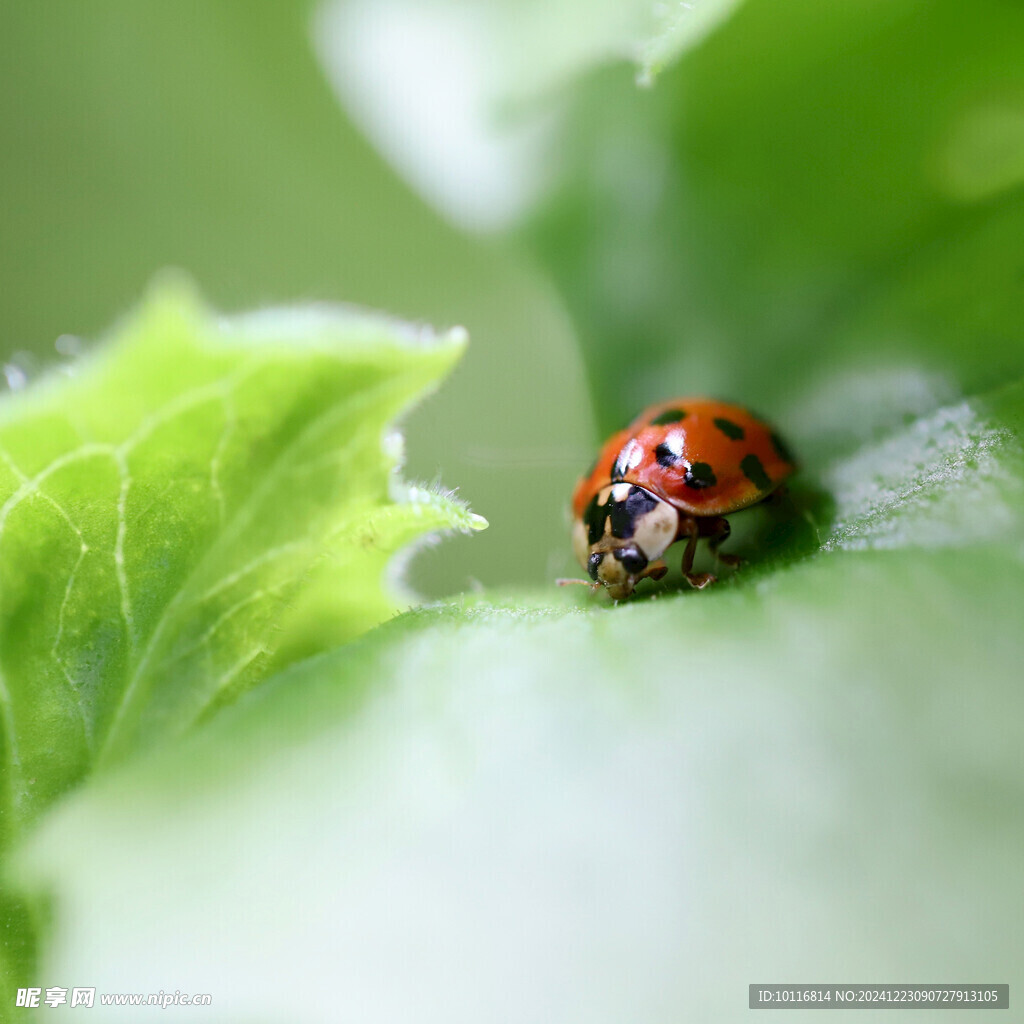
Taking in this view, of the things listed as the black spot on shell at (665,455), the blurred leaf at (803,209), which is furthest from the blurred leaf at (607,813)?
the black spot on shell at (665,455)

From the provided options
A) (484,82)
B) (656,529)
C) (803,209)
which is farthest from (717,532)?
(484,82)

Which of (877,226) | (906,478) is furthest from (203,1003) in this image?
(877,226)

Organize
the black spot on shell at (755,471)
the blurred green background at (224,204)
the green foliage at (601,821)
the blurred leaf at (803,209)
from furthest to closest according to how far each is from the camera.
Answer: the blurred green background at (224,204)
the black spot on shell at (755,471)
the blurred leaf at (803,209)
the green foliage at (601,821)

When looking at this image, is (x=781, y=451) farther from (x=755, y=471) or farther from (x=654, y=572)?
(x=654, y=572)

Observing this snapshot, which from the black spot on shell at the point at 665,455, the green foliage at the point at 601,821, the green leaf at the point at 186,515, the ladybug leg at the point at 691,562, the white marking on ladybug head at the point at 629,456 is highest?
the white marking on ladybug head at the point at 629,456

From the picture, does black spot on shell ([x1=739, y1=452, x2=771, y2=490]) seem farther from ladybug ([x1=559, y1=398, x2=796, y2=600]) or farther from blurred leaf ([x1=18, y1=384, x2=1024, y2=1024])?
blurred leaf ([x1=18, y1=384, x2=1024, y2=1024])

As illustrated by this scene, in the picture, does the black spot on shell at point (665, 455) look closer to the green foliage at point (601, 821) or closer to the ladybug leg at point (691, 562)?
the ladybug leg at point (691, 562)

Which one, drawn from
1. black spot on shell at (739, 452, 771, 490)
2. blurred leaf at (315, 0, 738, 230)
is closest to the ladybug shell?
black spot on shell at (739, 452, 771, 490)

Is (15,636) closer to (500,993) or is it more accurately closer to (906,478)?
(500,993)
